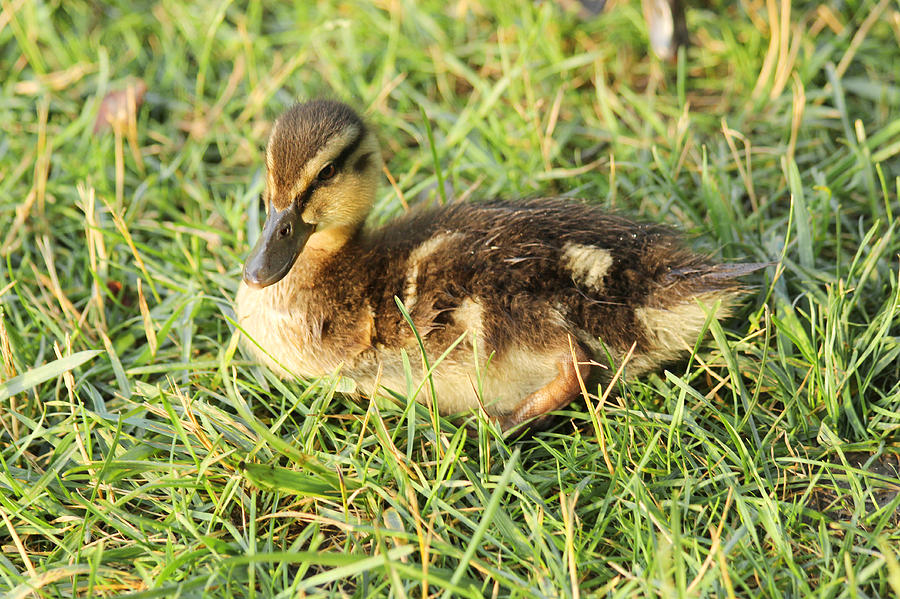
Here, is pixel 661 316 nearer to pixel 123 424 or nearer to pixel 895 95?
pixel 123 424

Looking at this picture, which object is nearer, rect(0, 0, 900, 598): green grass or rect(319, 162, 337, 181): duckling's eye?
rect(0, 0, 900, 598): green grass

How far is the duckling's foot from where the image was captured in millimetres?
1876

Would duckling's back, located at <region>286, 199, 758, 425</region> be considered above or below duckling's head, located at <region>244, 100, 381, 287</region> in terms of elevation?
below

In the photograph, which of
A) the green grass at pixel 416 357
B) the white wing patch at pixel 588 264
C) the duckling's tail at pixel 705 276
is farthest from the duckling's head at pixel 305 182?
the duckling's tail at pixel 705 276

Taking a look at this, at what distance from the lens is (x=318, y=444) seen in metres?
2.00

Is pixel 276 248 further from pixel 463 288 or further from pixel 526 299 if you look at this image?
pixel 526 299

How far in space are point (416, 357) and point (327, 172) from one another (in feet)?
1.68

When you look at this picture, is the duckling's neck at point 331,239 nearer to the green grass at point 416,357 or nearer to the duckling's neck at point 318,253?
the duckling's neck at point 318,253

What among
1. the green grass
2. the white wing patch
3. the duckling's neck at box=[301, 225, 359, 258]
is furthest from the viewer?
the duckling's neck at box=[301, 225, 359, 258]

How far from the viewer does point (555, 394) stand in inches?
75.2

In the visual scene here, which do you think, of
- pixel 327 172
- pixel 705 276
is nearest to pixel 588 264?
Result: pixel 705 276

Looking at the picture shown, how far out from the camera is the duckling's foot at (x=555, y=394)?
188 cm

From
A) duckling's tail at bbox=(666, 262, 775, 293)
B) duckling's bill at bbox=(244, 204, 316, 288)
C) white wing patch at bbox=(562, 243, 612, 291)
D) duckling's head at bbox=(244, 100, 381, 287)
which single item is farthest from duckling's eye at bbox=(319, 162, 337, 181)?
duckling's tail at bbox=(666, 262, 775, 293)

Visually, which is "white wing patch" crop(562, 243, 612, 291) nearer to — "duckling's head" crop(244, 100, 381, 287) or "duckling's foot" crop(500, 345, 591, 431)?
"duckling's foot" crop(500, 345, 591, 431)
